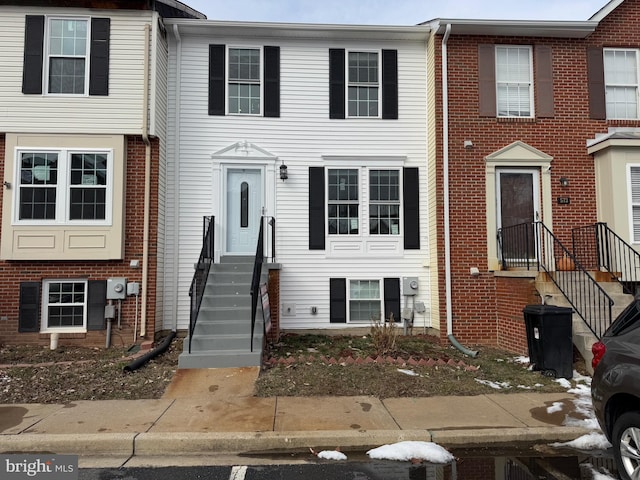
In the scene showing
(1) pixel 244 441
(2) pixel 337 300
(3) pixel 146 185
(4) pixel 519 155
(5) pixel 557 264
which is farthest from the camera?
(2) pixel 337 300

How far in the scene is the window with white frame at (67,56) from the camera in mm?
8773

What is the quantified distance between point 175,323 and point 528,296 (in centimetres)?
697

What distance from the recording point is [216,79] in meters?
9.60

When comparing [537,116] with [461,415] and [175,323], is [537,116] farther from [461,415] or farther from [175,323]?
[175,323]

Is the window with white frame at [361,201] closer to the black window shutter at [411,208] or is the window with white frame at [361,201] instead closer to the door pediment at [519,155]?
the black window shutter at [411,208]

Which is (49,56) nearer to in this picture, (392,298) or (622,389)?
(392,298)

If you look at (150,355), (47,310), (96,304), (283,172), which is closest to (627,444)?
(150,355)

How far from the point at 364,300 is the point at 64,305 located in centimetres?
608

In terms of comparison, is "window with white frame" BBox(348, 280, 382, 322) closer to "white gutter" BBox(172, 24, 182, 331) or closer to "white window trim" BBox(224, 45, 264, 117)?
"white gutter" BBox(172, 24, 182, 331)

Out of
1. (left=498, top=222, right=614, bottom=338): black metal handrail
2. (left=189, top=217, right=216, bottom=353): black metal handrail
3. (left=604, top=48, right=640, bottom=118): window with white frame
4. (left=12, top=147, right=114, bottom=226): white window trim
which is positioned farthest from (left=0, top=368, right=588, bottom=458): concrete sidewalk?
(left=604, top=48, right=640, bottom=118): window with white frame

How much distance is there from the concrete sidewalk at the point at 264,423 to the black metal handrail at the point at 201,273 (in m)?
1.47

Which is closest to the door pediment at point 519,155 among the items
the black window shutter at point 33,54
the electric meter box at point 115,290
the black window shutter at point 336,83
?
the black window shutter at point 336,83

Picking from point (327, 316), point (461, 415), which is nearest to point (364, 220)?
point (327, 316)

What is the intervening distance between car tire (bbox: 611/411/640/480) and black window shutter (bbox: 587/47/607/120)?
797cm
